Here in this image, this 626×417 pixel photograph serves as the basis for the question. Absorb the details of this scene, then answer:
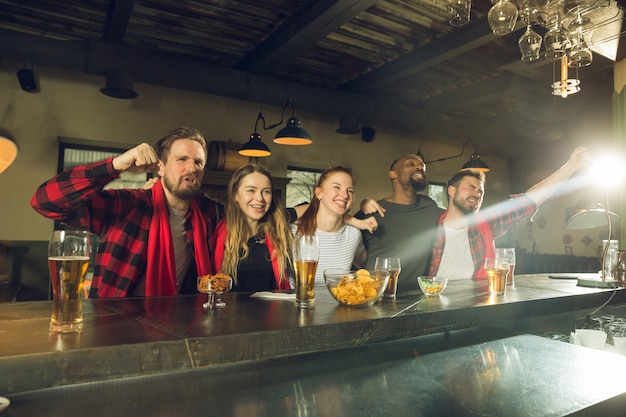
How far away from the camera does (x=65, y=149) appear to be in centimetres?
486

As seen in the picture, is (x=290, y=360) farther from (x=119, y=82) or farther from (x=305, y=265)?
(x=119, y=82)

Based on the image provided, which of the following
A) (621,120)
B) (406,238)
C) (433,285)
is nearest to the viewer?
(433,285)

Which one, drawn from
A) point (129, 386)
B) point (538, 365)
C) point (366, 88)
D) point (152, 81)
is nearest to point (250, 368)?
point (129, 386)

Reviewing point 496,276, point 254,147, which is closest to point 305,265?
point 496,276

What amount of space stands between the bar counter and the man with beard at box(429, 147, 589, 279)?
4.85 ft

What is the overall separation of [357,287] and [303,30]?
3.06m

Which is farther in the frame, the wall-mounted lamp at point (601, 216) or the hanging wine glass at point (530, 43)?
the wall-mounted lamp at point (601, 216)

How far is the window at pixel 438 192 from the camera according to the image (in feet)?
25.7

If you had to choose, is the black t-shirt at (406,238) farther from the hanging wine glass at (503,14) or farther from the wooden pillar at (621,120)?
the wooden pillar at (621,120)

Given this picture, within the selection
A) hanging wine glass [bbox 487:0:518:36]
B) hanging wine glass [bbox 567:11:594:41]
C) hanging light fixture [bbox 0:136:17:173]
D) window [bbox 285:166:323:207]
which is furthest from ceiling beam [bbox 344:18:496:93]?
hanging light fixture [bbox 0:136:17:173]

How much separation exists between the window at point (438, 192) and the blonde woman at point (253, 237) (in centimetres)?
577

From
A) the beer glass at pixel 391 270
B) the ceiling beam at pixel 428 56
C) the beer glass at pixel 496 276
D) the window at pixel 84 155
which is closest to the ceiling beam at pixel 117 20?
the window at pixel 84 155

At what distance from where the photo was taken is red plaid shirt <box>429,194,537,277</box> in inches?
122

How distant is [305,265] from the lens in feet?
4.48
